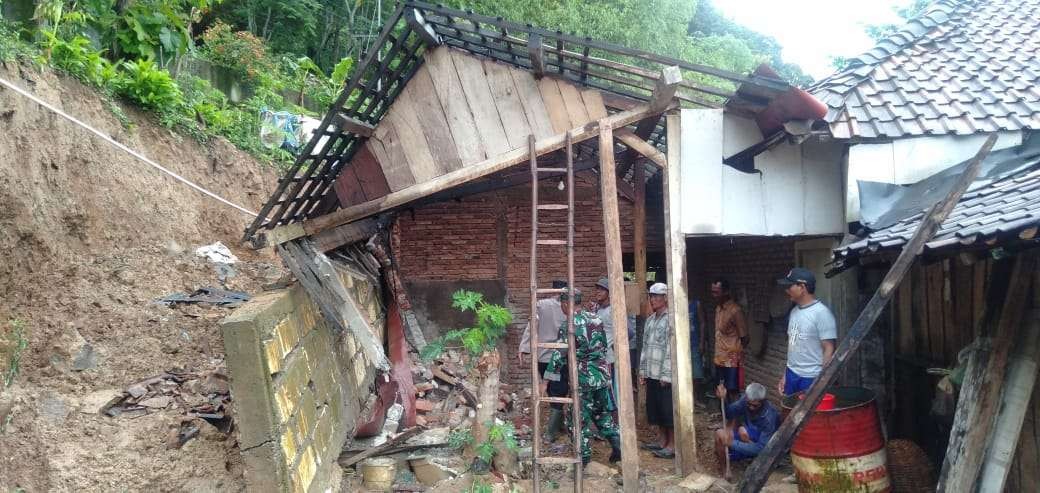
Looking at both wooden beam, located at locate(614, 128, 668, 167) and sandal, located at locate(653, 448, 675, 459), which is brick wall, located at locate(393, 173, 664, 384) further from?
wooden beam, located at locate(614, 128, 668, 167)

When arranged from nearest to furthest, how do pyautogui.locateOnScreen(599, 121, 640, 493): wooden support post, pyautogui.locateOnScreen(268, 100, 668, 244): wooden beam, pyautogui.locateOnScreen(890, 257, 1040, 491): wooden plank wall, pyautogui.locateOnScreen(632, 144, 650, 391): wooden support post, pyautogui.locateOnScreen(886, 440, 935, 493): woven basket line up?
pyautogui.locateOnScreen(890, 257, 1040, 491): wooden plank wall → pyautogui.locateOnScreen(886, 440, 935, 493): woven basket → pyautogui.locateOnScreen(599, 121, 640, 493): wooden support post → pyautogui.locateOnScreen(268, 100, 668, 244): wooden beam → pyautogui.locateOnScreen(632, 144, 650, 391): wooden support post

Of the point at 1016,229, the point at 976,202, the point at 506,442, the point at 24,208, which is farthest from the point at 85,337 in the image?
the point at 976,202

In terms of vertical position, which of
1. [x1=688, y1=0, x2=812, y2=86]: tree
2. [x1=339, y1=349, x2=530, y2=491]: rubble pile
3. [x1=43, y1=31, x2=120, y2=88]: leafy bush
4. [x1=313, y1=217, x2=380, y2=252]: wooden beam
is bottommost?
[x1=339, y1=349, x2=530, y2=491]: rubble pile

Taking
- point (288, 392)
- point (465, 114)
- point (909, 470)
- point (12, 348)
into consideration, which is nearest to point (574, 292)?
point (465, 114)

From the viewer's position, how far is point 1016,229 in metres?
3.11

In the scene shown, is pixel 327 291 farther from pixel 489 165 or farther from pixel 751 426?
pixel 751 426

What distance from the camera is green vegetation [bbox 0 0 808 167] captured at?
23.5 feet

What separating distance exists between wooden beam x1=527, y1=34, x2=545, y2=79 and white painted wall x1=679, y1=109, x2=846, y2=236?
1.45 metres

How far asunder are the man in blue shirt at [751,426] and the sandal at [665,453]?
2.63 feet

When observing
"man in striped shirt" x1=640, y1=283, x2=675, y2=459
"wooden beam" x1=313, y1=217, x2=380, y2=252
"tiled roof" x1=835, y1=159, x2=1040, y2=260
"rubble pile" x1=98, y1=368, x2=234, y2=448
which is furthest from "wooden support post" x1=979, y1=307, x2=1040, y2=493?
"wooden beam" x1=313, y1=217, x2=380, y2=252

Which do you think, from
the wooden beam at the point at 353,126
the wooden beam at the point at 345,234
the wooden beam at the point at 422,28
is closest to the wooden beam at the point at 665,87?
the wooden beam at the point at 422,28

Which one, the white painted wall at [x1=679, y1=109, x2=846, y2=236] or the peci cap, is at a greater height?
the white painted wall at [x1=679, y1=109, x2=846, y2=236]

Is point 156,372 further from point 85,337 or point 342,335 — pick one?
point 342,335

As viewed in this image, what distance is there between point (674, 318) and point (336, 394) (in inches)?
118
